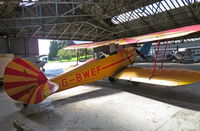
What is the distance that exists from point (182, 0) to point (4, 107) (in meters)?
15.5

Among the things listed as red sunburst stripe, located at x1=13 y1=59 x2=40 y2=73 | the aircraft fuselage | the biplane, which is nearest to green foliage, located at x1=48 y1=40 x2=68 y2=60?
the aircraft fuselage

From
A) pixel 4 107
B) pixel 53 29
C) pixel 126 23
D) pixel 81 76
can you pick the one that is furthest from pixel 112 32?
pixel 4 107

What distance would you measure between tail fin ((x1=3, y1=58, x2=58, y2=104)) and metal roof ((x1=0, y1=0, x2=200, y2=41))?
23.2 ft

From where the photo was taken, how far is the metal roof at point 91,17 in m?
11.0

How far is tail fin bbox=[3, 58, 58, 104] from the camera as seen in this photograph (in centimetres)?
290

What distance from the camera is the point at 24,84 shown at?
309cm

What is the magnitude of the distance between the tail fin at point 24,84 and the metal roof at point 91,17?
7.06m

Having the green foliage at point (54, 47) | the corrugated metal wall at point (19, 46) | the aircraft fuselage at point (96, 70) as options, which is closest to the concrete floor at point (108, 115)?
the aircraft fuselage at point (96, 70)

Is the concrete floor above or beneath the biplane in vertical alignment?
beneath

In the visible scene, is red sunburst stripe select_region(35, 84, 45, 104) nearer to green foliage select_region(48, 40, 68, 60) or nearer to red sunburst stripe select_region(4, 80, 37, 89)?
red sunburst stripe select_region(4, 80, 37, 89)

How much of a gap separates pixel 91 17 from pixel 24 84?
14.4 m

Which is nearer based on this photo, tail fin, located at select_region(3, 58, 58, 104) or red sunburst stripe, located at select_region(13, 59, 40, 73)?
tail fin, located at select_region(3, 58, 58, 104)

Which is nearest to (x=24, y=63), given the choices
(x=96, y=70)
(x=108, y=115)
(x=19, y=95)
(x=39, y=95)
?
(x=19, y=95)

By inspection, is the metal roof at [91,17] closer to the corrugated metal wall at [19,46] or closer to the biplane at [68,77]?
the corrugated metal wall at [19,46]
